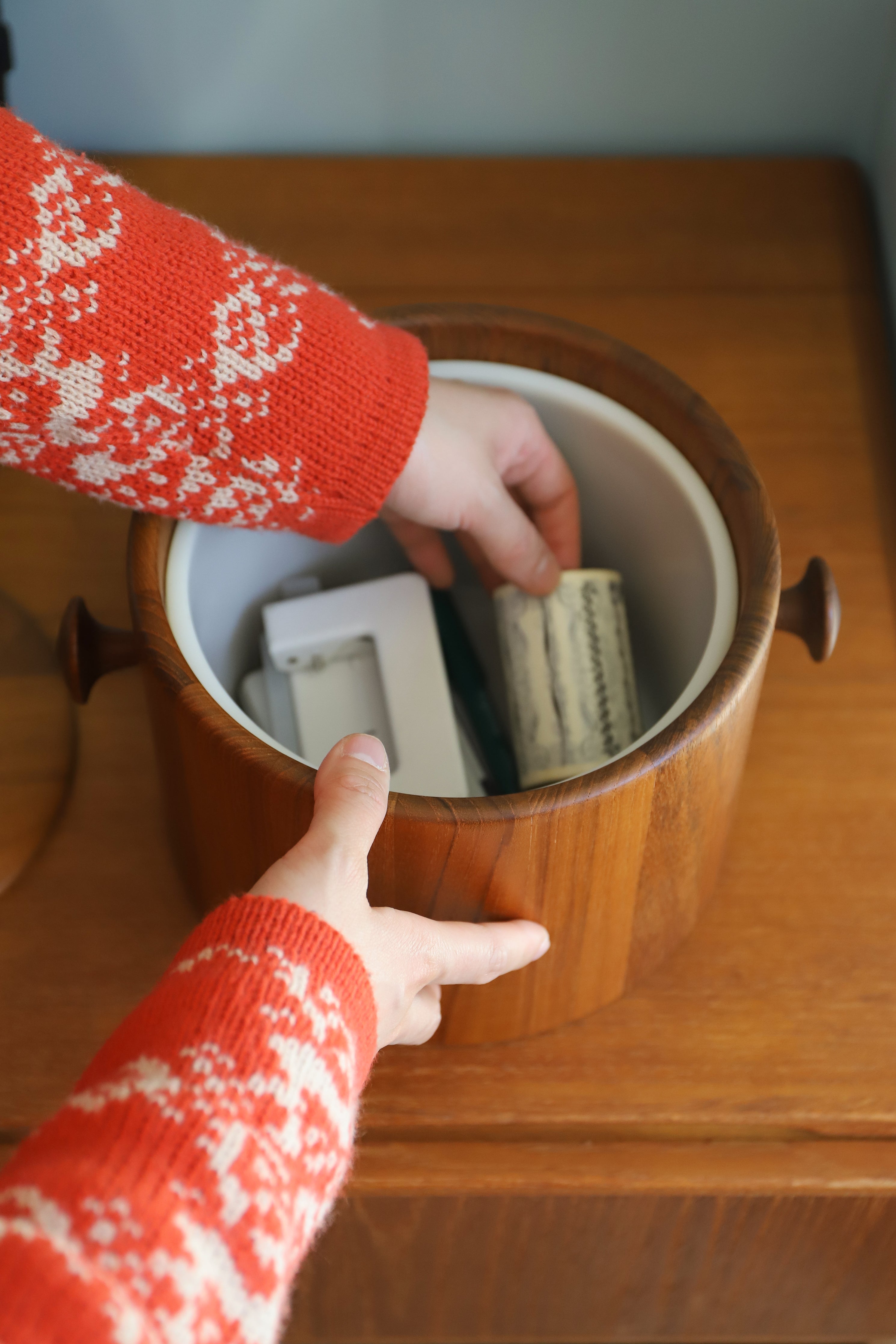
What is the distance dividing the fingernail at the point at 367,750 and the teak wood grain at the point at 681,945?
0.14 meters

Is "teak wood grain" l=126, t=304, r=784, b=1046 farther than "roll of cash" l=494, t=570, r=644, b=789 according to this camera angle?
No

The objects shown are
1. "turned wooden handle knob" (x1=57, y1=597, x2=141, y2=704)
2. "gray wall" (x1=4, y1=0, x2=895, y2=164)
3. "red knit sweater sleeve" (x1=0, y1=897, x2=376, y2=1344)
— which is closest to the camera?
"red knit sweater sleeve" (x1=0, y1=897, x2=376, y2=1344)

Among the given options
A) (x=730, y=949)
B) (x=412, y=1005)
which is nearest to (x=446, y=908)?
(x=412, y=1005)

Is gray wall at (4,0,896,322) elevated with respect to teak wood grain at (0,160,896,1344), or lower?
elevated

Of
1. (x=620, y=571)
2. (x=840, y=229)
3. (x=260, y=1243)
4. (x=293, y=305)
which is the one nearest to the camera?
(x=260, y=1243)

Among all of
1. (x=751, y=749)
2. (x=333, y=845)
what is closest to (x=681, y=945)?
(x=751, y=749)

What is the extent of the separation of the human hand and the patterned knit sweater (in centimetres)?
2

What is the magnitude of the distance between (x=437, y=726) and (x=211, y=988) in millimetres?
184

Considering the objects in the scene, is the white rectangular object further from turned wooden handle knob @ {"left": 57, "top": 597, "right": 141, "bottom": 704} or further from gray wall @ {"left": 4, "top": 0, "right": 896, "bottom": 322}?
gray wall @ {"left": 4, "top": 0, "right": 896, "bottom": 322}

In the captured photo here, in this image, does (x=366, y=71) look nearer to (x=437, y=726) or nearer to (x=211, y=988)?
(x=437, y=726)

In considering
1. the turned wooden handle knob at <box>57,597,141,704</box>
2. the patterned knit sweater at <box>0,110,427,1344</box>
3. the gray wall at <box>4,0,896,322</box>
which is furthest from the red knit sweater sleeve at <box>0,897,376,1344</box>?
the gray wall at <box>4,0,896,322</box>

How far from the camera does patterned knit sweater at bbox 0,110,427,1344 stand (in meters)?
0.26

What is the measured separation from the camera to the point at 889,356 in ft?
1.94

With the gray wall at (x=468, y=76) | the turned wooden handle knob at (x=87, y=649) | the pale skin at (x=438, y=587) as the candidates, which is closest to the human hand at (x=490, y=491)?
the pale skin at (x=438, y=587)
